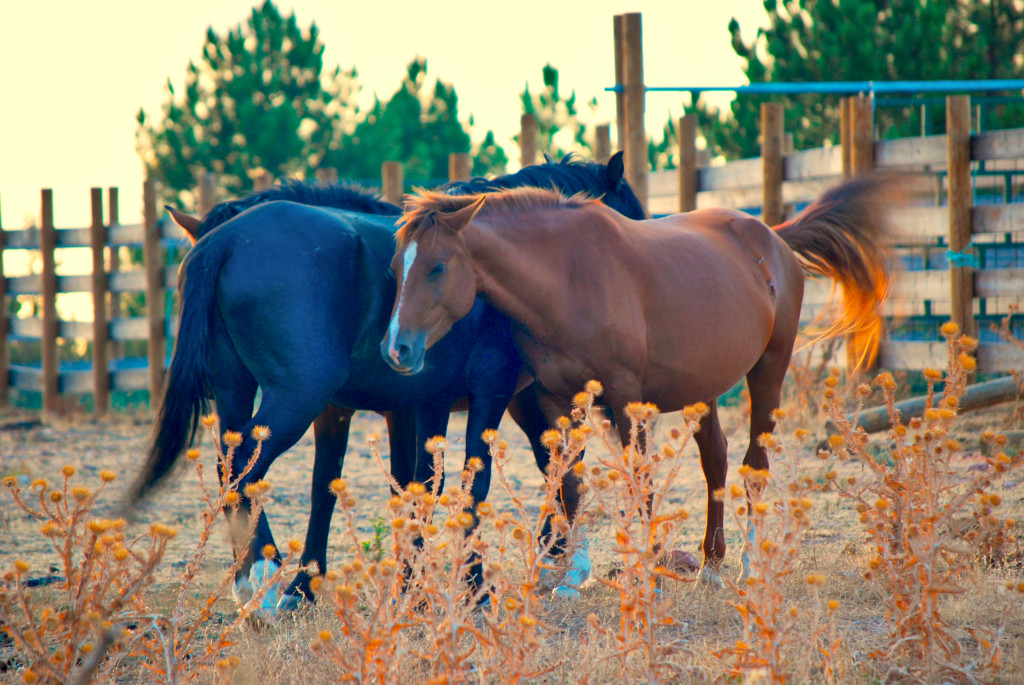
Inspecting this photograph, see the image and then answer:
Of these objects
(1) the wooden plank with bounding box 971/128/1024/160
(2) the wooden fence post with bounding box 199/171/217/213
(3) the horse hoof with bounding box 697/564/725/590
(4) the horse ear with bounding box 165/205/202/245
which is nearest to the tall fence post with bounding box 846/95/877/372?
(1) the wooden plank with bounding box 971/128/1024/160

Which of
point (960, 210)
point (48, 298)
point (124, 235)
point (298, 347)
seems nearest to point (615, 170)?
point (298, 347)

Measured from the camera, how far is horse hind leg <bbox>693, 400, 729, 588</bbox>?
12.6 ft

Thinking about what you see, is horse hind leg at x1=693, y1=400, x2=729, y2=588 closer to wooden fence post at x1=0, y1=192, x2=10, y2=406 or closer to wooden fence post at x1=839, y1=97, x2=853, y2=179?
wooden fence post at x1=839, y1=97, x2=853, y2=179

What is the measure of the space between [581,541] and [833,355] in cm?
524

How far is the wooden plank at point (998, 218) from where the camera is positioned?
6.49 metres

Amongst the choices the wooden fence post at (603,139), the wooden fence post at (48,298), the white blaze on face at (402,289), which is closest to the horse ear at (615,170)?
the white blaze on face at (402,289)

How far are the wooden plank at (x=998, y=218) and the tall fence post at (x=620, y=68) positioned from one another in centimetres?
269

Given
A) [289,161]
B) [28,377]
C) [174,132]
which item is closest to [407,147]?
[289,161]

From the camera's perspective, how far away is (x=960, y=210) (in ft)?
21.8

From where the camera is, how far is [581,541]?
9.62ft

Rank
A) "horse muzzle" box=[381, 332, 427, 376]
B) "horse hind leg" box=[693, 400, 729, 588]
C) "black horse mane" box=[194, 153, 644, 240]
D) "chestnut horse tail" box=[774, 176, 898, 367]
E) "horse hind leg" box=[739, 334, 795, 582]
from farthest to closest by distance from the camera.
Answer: "chestnut horse tail" box=[774, 176, 898, 367]
"horse hind leg" box=[739, 334, 795, 582]
"black horse mane" box=[194, 153, 644, 240]
"horse hind leg" box=[693, 400, 729, 588]
"horse muzzle" box=[381, 332, 427, 376]

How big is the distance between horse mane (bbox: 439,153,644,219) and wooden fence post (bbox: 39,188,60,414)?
838 centimetres

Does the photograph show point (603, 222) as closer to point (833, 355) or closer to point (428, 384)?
point (428, 384)

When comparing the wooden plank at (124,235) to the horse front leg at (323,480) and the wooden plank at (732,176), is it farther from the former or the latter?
the horse front leg at (323,480)
